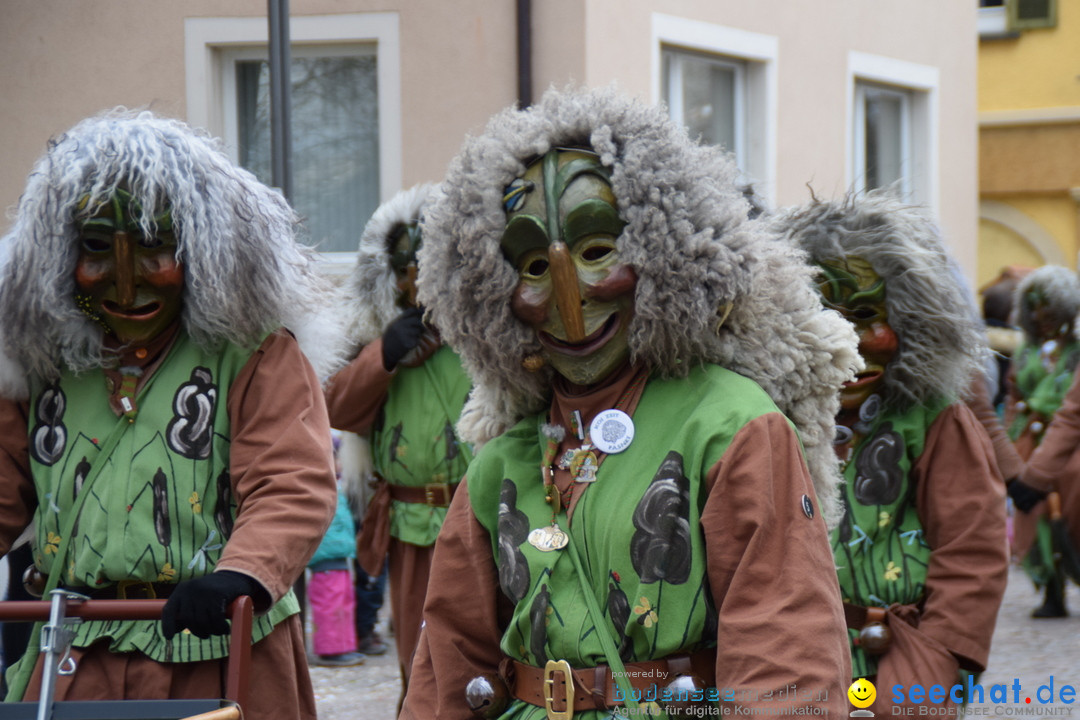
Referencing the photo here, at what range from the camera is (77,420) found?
347cm

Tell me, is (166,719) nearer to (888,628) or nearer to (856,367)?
(856,367)

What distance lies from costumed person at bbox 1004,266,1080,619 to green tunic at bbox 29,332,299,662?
21.7 feet

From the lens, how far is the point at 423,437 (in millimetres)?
5527

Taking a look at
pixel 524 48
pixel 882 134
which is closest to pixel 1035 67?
pixel 882 134

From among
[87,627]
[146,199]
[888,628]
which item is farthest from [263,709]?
[888,628]

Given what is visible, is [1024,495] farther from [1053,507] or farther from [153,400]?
[153,400]

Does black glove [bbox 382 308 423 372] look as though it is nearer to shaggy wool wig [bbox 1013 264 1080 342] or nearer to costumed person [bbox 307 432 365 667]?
costumed person [bbox 307 432 365 667]

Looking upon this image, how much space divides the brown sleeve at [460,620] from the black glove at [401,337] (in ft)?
8.79

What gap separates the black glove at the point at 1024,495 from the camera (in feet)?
23.1

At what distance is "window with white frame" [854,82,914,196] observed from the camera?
40.3 feet

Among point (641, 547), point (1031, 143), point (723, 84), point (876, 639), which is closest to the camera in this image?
point (641, 547)

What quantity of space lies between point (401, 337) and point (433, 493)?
2.02 ft

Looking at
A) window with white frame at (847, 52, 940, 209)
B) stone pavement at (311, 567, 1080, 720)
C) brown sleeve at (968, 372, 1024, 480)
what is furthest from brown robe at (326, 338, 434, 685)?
window with white frame at (847, 52, 940, 209)

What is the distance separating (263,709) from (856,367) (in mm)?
1668
